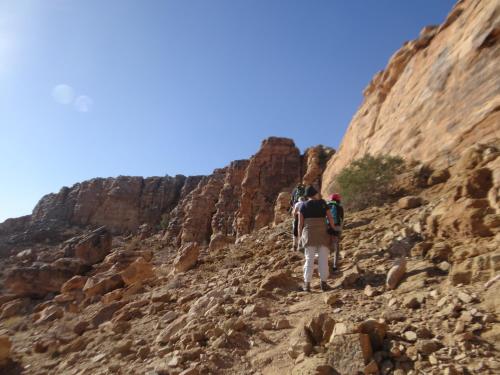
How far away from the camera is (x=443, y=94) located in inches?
483

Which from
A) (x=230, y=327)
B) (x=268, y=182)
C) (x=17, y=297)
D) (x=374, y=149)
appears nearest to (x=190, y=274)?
(x=230, y=327)

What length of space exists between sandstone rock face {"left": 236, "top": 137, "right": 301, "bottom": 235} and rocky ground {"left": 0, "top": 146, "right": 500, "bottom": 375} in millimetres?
29847

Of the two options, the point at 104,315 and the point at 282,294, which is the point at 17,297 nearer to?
the point at 104,315

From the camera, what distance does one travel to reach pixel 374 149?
50.9 ft

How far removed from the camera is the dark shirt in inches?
234

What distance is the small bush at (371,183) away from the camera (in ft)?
34.2

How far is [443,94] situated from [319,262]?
32.4 feet

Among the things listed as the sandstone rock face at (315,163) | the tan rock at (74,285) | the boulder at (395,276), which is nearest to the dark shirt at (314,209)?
the boulder at (395,276)

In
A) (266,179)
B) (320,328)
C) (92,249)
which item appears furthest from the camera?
(266,179)

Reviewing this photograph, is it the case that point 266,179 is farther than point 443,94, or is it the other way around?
point 266,179

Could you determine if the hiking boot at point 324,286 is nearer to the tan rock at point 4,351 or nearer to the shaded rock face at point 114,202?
the tan rock at point 4,351

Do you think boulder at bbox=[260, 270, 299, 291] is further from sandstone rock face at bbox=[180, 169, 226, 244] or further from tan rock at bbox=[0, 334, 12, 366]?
sandstone rock face at bbox=[180, 169, 226, 244]

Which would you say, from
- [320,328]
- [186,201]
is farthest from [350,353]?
[186,201]

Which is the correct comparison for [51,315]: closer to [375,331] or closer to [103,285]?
[103,285]
